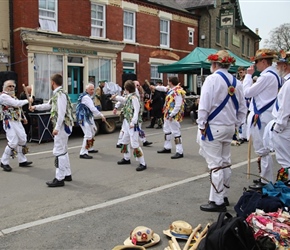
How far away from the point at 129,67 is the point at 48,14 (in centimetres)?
620

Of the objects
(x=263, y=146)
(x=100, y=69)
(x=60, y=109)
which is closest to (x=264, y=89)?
(x=263, y=146)

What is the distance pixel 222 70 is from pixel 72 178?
3.80 m

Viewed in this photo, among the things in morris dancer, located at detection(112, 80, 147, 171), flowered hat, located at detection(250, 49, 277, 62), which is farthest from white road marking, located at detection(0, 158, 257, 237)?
flowered hat, located at detection(250, 49, 277, 62)

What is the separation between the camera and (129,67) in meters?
22.6

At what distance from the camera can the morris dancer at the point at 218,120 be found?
502cm

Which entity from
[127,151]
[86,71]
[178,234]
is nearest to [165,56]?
[86,71]

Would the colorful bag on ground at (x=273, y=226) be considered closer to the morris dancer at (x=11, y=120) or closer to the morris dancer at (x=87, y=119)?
the morris dancer at (x=11, y=120)

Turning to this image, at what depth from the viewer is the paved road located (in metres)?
4.45

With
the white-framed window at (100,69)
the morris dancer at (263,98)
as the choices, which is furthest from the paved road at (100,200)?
the white-framed window at (100,69)

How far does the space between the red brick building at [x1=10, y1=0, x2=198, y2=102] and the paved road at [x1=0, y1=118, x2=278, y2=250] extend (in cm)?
933

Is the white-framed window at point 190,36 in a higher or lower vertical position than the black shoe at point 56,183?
higher

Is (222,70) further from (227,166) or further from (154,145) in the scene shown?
(154,145)

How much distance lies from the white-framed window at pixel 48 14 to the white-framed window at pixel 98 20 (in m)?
2.55

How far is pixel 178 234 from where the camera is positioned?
169 inches
